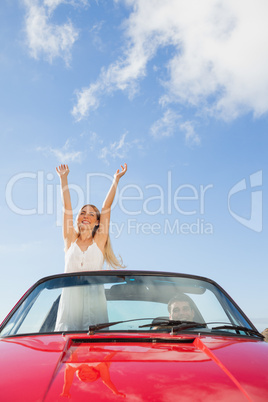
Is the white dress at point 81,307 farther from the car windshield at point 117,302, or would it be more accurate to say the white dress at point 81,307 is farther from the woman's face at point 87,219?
the woman's face at point 87,219

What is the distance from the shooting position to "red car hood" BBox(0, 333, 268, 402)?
1.45 meters

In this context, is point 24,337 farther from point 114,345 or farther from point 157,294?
Answer: point 157,294

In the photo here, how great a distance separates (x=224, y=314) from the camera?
300 centimetres

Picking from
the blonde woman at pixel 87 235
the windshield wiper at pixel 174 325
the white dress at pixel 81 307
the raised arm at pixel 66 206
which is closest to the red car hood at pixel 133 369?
the windshield wiper at pixel 174 325

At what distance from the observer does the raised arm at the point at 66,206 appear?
463 centimetres

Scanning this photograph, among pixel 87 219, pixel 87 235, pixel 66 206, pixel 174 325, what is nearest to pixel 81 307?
pixel 174 325

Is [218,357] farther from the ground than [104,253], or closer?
closer

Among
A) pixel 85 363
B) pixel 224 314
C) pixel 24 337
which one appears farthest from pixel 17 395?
pixel 224 314

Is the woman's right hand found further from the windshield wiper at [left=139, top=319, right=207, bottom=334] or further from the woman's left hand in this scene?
the windshield wiper at [left=139, top=319, right=207, bottom=334]

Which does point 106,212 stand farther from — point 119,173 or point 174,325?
point 174,325

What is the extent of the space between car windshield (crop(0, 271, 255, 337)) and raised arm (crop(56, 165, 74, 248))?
154cm

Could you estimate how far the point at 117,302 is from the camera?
296 cm

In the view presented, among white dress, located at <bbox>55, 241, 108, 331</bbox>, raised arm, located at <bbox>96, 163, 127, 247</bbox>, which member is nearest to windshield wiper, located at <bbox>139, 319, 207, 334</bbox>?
white dress, located at <bbox>55, 241, 108, 331</bbox>

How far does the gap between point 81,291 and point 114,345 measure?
99 cm
